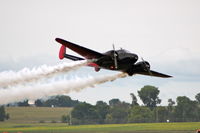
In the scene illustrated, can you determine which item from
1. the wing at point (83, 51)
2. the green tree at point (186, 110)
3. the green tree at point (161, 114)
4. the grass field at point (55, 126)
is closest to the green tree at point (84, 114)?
the grass field at point (55, 126)

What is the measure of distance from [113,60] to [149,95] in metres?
100.0

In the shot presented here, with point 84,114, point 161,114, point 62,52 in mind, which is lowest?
point 161,114

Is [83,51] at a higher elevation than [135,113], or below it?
higher

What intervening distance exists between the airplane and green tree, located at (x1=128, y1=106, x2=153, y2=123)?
60748 millimetres

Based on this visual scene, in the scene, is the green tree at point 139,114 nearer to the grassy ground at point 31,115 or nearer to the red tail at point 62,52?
the grassy ground at point 31,115

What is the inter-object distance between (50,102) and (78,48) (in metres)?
122

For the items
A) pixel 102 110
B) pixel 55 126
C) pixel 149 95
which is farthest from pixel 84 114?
pixel 149 95

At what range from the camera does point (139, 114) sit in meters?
130

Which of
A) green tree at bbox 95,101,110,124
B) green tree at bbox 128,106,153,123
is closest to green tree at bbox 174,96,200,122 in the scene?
green tree at bbox 128,106,153,123

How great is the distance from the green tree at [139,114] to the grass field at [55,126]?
32.6ft

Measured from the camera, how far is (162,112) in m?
131

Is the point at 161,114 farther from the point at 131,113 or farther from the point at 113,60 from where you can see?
the point at 113,60

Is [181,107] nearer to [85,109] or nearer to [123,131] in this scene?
[85,109]

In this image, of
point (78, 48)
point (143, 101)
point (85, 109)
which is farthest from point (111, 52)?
point (143, 101)
